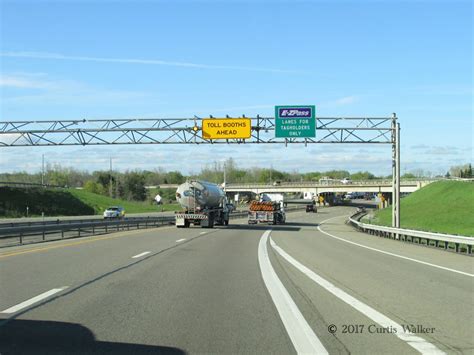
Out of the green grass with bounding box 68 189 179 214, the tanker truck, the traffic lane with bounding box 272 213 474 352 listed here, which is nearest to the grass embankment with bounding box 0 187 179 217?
the green grass with bounding box 68 189 179 214

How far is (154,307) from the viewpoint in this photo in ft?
31.6

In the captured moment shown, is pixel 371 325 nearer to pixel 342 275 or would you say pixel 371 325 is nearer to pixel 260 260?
pixel 342 275

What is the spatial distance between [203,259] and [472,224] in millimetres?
Answer: 42917

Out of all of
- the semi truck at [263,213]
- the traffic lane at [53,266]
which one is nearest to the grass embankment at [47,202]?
the semi truck at [263,213]

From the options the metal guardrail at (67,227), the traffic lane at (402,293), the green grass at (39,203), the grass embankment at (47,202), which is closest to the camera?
the traffic lane at (402,293)

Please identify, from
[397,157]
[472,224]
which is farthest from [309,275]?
[472,224]

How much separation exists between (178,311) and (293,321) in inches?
75.2

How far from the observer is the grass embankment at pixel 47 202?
68531 mm

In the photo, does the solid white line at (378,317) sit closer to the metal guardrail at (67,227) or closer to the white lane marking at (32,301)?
the white lane marking at (32,301)

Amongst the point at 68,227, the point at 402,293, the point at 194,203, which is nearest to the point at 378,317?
the point at 402,293

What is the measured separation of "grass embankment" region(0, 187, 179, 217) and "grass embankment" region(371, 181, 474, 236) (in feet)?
133

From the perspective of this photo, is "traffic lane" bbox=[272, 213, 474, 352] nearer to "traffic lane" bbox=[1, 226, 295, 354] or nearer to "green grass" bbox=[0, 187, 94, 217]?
"traffic lane" bbox=[1, 226, 295, 354]

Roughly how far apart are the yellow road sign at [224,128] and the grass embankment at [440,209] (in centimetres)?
1870

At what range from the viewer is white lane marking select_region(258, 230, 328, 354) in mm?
7053
